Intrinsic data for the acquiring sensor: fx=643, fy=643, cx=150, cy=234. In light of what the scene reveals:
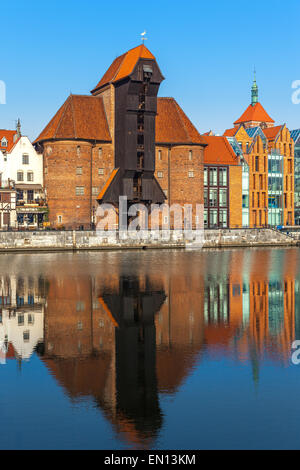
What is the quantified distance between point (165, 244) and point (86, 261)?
25687 millimetres

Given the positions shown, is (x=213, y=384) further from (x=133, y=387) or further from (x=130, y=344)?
(x=130, y=344)

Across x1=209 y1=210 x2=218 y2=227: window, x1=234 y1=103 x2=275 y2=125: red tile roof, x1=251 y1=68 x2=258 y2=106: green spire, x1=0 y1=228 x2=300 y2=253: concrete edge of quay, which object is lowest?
x1=0 y1=228 x2=300 y2=253: concrete edge of quay

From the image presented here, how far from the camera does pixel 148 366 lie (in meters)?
21.3

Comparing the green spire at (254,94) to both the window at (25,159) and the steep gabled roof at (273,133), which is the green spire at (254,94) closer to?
the steep gabled roof at (273,133)

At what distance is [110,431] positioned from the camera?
50.0ft

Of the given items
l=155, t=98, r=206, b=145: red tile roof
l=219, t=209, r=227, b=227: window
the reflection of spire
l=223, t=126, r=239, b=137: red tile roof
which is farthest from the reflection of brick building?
the reflection of spire

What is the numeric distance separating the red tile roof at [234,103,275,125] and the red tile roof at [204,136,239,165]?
48.3 metres

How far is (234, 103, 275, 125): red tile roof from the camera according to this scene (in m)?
157

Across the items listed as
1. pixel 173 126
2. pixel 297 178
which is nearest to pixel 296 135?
pixel 297 178

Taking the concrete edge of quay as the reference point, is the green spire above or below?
above

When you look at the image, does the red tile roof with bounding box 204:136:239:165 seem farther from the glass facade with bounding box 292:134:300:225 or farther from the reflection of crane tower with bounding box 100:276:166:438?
the reflection of crane tower with bounding box 100:276:166:438

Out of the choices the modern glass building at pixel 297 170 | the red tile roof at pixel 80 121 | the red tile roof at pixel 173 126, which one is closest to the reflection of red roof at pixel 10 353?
the red tile roof at pixel 80 121

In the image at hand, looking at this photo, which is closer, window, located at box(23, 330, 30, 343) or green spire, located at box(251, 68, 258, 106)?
window, located at box(23, 330, 30, 343)

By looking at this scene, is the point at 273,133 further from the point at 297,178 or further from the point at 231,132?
the point at 297,178
